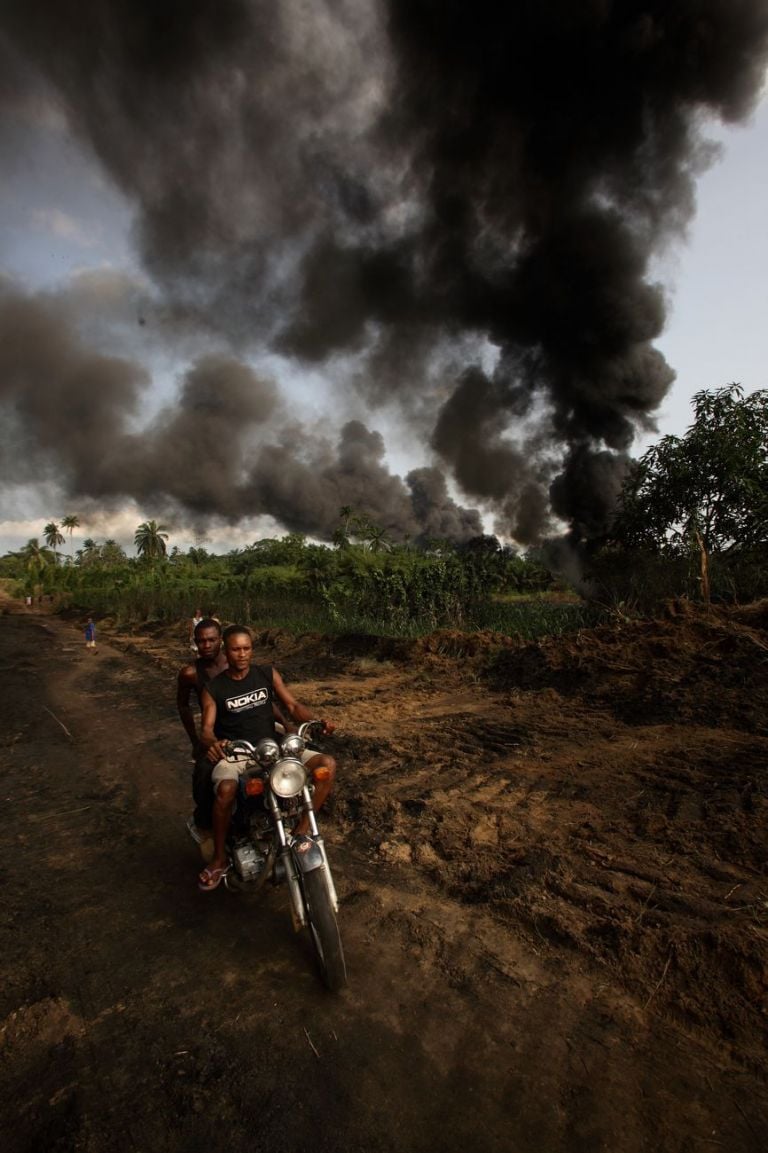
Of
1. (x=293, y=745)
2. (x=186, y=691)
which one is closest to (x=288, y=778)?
(x=293, y=745)

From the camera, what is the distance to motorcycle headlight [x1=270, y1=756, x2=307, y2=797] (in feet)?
9.82

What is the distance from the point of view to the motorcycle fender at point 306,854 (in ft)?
9.48

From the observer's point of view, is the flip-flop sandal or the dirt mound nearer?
the flip-flop sandal

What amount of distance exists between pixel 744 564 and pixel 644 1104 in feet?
45.8

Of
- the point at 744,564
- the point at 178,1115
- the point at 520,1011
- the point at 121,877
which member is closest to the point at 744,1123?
the point at 520,1011

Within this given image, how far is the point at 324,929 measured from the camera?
9.35 feet

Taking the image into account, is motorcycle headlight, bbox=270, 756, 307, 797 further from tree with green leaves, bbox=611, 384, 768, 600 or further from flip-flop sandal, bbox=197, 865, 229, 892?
tree with green leaves, bbox=611, 384, 768, 600

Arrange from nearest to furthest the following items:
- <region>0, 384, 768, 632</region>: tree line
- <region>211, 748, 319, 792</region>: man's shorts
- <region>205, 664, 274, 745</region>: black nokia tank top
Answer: <region>211, 748, 319, 792</region>: man's shorts
<region>205, 664, 274, 745</region>: black nokia tank top
<region>0, 384, 768, 632</region>: tree line

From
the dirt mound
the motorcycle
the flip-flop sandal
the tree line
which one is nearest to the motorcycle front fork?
the motorcycle

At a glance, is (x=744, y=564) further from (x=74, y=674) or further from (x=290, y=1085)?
(x=74, y=674)

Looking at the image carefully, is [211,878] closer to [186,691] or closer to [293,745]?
[293,745]

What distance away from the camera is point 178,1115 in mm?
2291

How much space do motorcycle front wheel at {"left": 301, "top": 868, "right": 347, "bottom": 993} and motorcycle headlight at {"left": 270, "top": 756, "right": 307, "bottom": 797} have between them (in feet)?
1.36

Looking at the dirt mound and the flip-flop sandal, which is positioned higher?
the dirt mound
